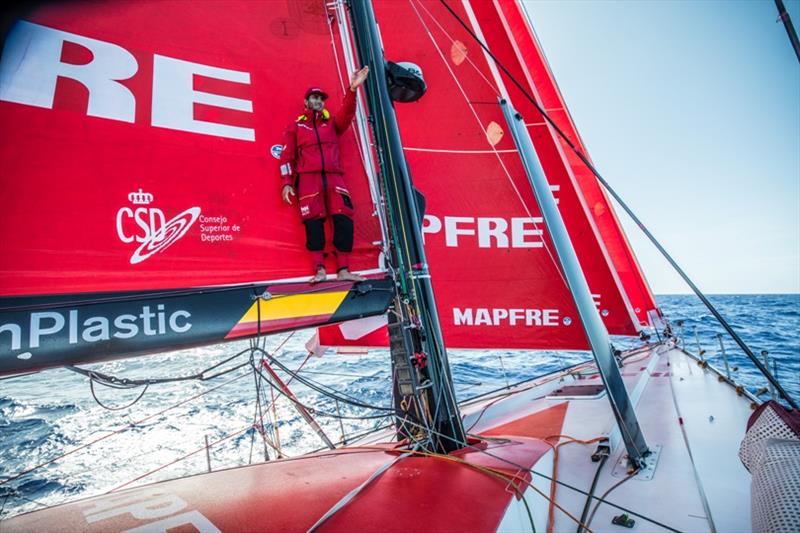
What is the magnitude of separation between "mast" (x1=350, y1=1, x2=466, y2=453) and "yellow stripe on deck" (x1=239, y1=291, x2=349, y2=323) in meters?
0.36

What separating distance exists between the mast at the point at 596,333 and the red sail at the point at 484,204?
78.8 inches

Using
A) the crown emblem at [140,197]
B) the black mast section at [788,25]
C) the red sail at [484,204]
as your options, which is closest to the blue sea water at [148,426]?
the red sail at [484,204]

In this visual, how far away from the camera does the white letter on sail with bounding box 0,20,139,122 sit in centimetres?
179

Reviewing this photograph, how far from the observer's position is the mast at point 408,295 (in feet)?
7.04

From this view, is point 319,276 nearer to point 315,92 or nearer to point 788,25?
point 315,92

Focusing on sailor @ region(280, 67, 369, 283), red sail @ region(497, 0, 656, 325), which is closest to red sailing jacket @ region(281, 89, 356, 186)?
sailor @ region(280, 67, 369, 283)

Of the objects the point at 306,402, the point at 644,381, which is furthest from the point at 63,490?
the point at 644,381

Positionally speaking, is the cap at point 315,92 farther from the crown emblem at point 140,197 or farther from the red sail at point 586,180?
the red sail at point 586,180

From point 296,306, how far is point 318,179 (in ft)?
2.46

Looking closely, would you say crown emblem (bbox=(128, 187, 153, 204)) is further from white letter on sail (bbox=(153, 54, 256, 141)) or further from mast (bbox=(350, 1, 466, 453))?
mast (bbox=(350, 1, 466, 453))

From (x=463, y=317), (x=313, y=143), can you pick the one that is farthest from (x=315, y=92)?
(x=463, y=317)

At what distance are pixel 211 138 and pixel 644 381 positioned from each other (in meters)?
4.20

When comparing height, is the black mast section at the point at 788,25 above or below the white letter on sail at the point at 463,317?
above

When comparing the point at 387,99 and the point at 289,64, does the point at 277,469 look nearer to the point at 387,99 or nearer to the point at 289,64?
the point at 387,99
